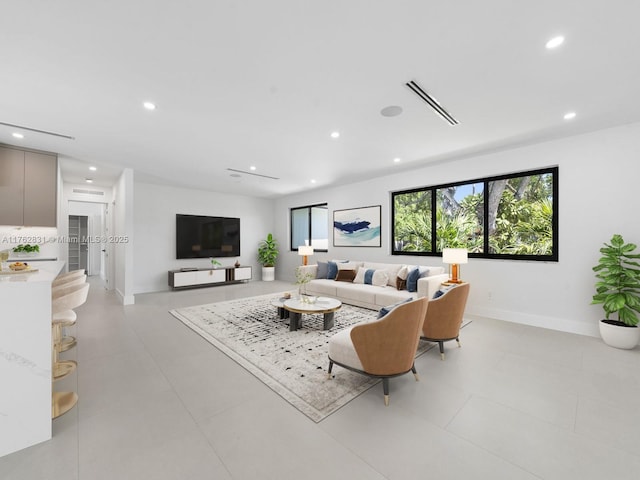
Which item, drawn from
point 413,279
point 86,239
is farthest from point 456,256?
point 86,239

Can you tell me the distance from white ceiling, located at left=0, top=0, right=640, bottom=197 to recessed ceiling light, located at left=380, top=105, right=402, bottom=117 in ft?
0.20

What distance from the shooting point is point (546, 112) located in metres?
3.03

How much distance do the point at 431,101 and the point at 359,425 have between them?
301 cm

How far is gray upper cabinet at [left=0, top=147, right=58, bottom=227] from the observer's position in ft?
13.4

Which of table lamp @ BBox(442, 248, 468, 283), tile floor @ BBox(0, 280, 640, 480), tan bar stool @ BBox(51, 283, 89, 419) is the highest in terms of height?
table lamp @ BBox(442, 248, 468, 283)

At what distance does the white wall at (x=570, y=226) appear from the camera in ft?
11.3

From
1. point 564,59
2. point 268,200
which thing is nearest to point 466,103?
point 564,59

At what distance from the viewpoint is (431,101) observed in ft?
9.10

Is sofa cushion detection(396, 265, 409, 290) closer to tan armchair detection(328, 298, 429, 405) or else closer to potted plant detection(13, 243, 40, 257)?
tan armchair detection(328, 298, 429, 405)

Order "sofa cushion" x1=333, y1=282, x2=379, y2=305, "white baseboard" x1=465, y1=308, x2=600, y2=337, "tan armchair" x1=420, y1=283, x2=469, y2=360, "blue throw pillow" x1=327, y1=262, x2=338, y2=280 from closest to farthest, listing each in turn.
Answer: "tan armchair" x1=420, y1=283, x2=469, y2=360
"white baseboard" x1=465, y1=308, x2=600, y2=337
"sofa cushion" x1=333, y1=282, x2=379, y2=305
"blue throw pillow" x1=327, y1=262, x2=338, y2=280

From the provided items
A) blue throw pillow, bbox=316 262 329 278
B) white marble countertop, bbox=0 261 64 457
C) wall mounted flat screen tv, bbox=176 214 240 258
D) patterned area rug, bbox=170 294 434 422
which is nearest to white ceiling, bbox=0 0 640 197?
white marble countertop, bbox=0 261 64 457

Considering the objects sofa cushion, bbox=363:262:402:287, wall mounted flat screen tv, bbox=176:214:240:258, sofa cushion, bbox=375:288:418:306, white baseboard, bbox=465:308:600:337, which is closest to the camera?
white baseboard, bbox=465:308:600:337

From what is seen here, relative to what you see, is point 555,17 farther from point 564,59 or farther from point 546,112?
point 546,112

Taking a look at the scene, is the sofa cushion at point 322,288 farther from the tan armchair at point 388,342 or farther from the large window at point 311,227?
the tan armchair at point 388,342
